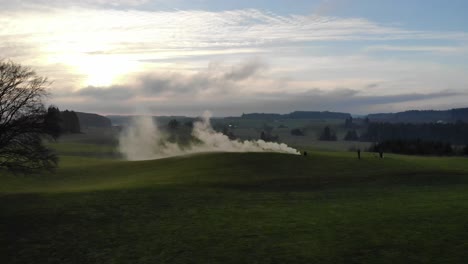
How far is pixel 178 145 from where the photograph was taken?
13338cm

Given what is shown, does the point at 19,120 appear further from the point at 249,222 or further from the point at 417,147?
the point at 417,147

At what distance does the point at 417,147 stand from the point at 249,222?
4730 inches

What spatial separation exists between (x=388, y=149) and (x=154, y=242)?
12688 centimetres

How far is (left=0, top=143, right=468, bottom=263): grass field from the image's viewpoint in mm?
21797

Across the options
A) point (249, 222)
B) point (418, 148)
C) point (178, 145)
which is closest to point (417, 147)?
point (418, 148)

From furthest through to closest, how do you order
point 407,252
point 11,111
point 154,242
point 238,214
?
point 11,111 → point 238,214 → point 154,242 → point 407,252

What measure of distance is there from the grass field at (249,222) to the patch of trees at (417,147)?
84.8 m

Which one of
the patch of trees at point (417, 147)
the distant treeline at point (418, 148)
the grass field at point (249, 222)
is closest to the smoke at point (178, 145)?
the grass field at point (249, 222)

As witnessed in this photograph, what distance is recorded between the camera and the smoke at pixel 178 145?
302 feet

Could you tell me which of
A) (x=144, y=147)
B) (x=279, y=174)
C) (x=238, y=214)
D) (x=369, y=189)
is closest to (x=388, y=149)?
(x=144, y=147)

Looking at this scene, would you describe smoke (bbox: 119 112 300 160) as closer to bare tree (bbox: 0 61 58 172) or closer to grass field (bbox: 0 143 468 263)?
grass field (bbox: 0 143 468 263)

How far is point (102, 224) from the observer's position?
95.9 ft

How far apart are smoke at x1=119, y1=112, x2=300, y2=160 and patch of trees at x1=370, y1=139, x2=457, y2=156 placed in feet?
191

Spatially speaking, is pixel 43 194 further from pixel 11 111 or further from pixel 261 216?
A: pixel 261 216
